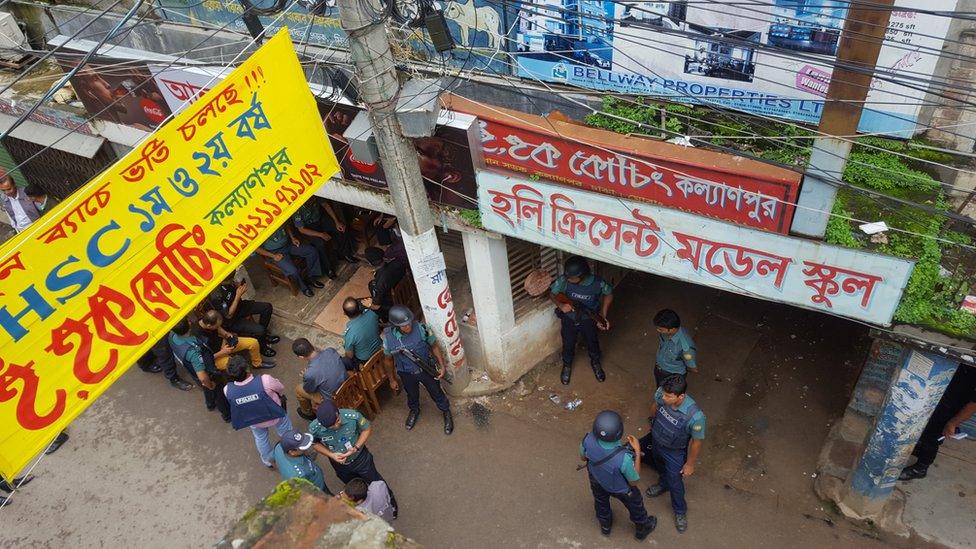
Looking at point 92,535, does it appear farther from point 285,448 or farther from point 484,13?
point 484,13

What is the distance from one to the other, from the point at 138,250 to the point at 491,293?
3529 millimetres

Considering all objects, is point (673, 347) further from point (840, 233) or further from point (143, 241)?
point (143, 241)

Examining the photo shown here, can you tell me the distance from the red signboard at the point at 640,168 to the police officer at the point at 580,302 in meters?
1.67

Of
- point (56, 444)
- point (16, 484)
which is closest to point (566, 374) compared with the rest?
point (56, 444)

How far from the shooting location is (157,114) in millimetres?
7250

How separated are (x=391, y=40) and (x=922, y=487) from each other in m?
6.05

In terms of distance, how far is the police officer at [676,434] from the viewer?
17.4 feet

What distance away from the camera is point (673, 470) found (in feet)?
18.7

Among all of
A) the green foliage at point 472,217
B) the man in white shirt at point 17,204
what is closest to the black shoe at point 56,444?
the man in white shirt at point 17,204

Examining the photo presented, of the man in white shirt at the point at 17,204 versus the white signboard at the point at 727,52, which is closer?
the white signboard at the point at 727,52

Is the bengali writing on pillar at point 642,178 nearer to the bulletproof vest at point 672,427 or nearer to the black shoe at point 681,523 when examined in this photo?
the bulletproof vest at point 672,427

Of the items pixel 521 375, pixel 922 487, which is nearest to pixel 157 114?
pixel 521 375

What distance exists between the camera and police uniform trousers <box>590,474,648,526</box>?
5.54m

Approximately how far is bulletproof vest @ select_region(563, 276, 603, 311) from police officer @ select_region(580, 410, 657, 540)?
1.88 metres
